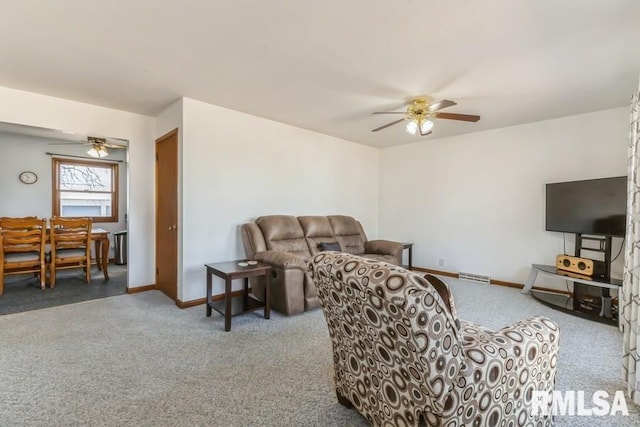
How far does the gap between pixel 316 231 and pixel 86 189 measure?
4.85 meters

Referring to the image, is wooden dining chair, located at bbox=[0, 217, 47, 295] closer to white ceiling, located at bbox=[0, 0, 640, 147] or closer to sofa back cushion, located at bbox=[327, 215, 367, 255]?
white ceiling, located at bbox=[0, 0, 640, 147]

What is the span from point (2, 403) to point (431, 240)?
5.39m

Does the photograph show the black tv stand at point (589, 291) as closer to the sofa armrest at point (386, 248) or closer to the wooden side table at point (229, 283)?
the sofa armrest at point (386, 248)

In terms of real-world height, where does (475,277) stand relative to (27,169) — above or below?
below

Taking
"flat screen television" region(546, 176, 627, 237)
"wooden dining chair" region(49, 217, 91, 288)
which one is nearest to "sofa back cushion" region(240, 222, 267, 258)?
"wooden dining chair" region(49, 217, 91, 288)

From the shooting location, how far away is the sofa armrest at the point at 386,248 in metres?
4.43

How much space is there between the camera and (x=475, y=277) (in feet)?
15.8

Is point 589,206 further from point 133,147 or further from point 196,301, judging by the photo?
point 133,147

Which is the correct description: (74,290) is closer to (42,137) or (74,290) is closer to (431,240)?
(42,137)

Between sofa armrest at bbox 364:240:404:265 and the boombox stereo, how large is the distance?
1.95 meters

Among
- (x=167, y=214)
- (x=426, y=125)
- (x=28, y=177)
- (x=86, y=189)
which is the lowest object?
(x=167, y=214)

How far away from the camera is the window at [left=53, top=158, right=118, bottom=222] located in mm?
5586

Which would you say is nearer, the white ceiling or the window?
the white ceiling

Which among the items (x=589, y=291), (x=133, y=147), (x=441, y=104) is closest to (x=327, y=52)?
(x=441, y=104)
